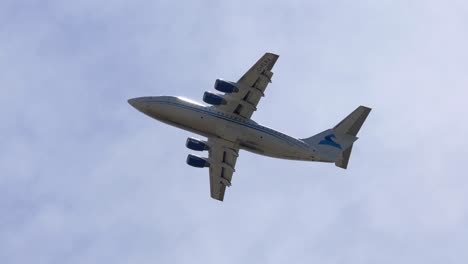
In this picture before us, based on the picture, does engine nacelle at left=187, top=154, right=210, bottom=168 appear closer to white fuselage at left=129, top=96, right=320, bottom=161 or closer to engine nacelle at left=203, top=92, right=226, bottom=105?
white fuselage at left=129, top=96, right=320, bottom=161

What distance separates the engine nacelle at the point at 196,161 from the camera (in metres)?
79.4

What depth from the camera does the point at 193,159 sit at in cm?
7969

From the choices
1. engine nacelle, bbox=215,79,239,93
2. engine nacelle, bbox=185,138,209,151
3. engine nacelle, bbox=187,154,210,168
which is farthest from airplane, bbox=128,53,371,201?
engine nacelle, bbox=187,154,210,168

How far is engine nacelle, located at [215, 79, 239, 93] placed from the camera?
7269 centimetres

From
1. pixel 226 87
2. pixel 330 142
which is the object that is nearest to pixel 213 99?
pixel 226 87

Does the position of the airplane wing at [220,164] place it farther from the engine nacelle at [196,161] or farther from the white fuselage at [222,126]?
the white fuselage at [222,126]

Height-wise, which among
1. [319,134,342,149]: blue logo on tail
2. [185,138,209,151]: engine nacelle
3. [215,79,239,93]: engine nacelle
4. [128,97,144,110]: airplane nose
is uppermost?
[215,79,239,93]: engine nacelle

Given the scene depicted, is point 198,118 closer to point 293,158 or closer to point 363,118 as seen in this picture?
point 293,158

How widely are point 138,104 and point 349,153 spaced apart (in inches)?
616

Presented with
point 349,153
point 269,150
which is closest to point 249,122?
point 269,150

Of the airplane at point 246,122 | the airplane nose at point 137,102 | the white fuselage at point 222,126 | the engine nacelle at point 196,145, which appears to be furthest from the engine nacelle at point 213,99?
the engine nacelle at point 196,145

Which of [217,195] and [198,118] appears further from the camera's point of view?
[217,195]

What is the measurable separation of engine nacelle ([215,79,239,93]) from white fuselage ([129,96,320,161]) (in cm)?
207

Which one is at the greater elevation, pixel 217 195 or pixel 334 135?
pixel 334 135
